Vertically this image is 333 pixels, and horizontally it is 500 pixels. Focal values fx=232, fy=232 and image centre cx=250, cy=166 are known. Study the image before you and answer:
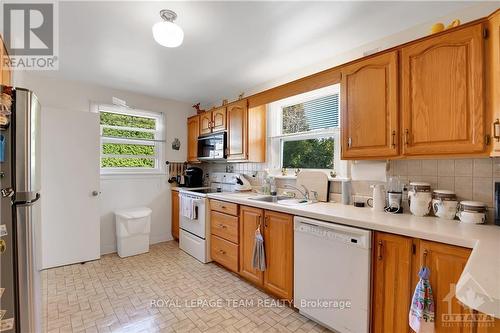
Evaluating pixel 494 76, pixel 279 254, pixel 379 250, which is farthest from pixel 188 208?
pixel 494 76

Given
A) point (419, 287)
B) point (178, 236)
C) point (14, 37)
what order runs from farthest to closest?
point (178, 236) < point (14, 37) < point (419, 287)

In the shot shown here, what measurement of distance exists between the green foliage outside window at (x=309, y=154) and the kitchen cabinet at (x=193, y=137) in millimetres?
1632

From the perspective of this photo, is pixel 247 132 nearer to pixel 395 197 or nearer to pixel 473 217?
pixel 395 197

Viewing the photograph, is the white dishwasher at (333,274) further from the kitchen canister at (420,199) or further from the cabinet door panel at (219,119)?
the cabinet door panel at (219,119)

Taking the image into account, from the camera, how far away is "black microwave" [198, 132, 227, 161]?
3.38m

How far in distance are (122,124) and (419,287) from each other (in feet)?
12.9

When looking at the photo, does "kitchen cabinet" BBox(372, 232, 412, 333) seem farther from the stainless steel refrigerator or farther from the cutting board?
the stainless steel refrigerator

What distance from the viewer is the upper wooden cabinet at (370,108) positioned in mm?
1729

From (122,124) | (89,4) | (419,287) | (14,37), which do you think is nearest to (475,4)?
(419,287)

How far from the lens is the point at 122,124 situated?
3568 mm

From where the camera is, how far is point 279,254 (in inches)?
83.9

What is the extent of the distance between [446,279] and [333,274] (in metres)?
0.67

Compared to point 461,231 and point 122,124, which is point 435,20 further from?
point 122,124

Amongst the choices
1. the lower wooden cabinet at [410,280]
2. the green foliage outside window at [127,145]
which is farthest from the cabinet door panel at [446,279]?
the green foliage outside window at [127,145]
